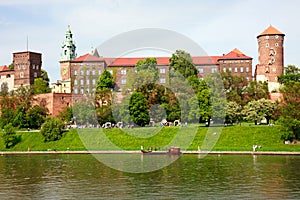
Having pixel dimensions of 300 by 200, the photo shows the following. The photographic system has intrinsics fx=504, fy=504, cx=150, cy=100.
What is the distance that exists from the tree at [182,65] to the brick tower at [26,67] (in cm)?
3312

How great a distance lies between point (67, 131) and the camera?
56.2 m

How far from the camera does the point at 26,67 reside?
307 ft

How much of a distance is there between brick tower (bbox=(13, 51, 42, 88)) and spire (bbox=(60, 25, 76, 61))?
19.7 ft

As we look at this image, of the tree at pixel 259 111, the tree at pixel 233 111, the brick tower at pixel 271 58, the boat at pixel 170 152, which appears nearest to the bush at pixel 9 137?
the boat at pixel 170 152

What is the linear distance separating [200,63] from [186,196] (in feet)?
214

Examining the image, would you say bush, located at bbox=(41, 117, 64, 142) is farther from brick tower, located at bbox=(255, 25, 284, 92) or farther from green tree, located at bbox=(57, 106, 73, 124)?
brick tower, located at bbox=(255, 25, 284, 92)

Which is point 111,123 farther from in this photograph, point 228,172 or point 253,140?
point 228,172

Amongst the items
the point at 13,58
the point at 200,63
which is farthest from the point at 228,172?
the point at 13,58

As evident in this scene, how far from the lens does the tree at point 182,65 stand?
69.4 meters

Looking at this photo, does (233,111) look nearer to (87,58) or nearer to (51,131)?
(51,131)

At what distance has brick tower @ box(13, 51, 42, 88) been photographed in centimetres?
9350

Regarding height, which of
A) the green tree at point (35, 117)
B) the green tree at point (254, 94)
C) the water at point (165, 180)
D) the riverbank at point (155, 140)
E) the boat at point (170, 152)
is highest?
the green tree at point (254, 94)

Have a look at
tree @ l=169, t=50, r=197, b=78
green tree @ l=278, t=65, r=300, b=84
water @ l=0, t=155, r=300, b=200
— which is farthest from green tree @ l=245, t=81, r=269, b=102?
water @ l=0, t=155, r=300, b=200

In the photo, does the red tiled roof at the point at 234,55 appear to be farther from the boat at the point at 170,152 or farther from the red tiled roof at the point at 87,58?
the boat at the point at 170,152
